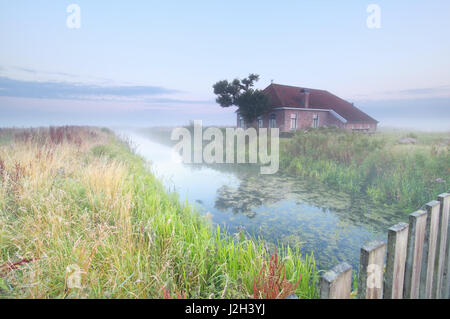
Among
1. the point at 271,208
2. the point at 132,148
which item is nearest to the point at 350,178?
the point at 271,208

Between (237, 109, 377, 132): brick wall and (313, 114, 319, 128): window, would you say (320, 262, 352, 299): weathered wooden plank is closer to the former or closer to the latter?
(237, 109, 377, 132): brick wall

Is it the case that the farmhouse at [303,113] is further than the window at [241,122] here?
No

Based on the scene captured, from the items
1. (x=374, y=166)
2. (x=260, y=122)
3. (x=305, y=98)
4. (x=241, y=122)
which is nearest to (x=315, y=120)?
(x=305, y=98)

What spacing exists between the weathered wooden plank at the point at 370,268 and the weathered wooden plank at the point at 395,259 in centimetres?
16

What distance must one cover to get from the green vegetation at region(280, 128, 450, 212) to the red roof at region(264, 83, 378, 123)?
39.9 ft

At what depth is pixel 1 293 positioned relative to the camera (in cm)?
188

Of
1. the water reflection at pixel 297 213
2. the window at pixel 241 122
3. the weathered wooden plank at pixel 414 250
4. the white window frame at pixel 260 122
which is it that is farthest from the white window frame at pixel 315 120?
the weathered wooden plank at pixel 414 250

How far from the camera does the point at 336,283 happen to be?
1105mm

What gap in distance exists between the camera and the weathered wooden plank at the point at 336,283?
3.58 feet

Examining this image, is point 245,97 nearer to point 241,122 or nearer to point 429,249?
point 241,122

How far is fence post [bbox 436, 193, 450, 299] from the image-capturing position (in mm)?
1765

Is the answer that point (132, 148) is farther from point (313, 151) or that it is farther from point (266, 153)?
point (313, 151)

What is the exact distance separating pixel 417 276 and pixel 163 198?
14.2 feet

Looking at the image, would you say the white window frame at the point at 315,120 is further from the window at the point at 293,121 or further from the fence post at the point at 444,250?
the fence post at the point at 444,250
